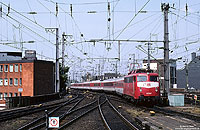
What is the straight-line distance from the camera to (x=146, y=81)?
22844 mm

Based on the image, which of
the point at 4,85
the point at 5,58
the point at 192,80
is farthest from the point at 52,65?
the point at 192,80

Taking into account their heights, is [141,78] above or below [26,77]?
above

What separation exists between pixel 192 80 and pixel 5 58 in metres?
53.2

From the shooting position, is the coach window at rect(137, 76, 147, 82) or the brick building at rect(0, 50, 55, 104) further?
the brick building at rect(0, 50, 55, 104)

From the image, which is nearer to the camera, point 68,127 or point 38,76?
point 68,127

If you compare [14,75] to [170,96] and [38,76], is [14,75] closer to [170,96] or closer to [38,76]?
[38,76]

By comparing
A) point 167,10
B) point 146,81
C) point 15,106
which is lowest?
point 15,106

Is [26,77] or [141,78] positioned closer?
[141,78]

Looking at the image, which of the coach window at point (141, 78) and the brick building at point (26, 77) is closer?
the coach window at point (141, 78)

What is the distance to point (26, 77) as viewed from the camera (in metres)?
48.4

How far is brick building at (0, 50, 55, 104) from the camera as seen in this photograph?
4791cm

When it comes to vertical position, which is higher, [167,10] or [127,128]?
[167,10]

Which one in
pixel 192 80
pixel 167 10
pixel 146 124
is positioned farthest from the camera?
pixel 192 80

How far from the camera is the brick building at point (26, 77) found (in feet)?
157
